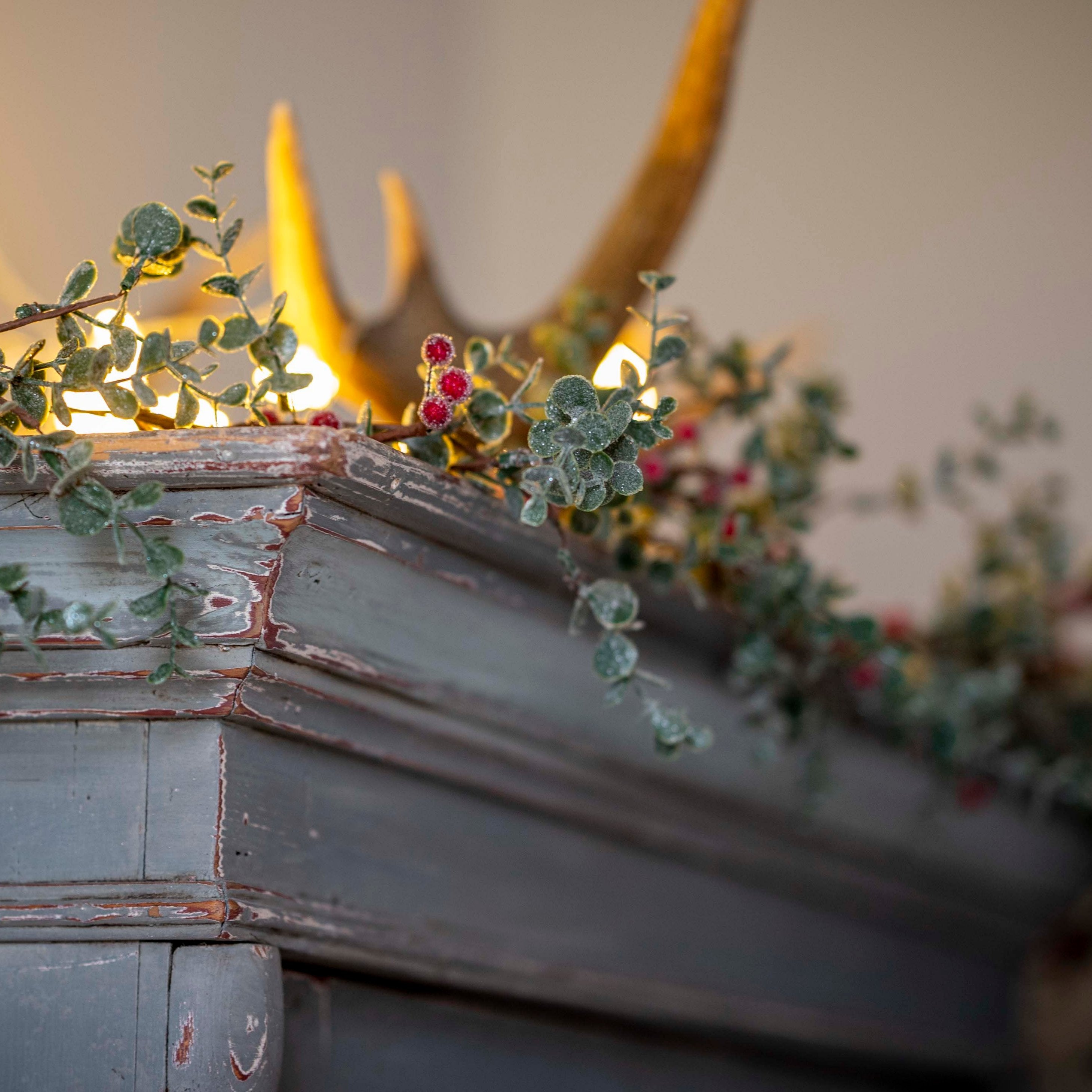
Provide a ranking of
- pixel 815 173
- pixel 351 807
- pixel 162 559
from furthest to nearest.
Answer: pixel 815 173
pixel 351 807
pixel 162 559

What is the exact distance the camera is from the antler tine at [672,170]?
612 millimetres

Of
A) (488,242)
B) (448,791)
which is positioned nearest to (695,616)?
(448,791)

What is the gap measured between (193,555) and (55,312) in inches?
3.8

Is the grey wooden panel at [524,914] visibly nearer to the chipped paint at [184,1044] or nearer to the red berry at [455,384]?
the chipped paint at [184,1044]

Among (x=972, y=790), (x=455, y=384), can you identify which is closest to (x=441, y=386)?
(x=455, y=384)

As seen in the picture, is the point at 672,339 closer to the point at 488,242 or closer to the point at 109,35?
the point at 109,35

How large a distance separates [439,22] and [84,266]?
1.67 meters

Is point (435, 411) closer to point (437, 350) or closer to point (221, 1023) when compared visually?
point (437, 350)

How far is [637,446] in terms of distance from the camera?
14.5 inches

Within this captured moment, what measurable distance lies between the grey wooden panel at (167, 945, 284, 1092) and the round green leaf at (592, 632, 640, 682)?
175 millimetres

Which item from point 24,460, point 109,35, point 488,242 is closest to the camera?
point 24,460

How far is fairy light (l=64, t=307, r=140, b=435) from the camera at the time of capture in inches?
14.5

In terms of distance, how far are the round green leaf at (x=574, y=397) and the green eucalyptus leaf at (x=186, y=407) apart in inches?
5.4

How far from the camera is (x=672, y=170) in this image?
662 millimetres
